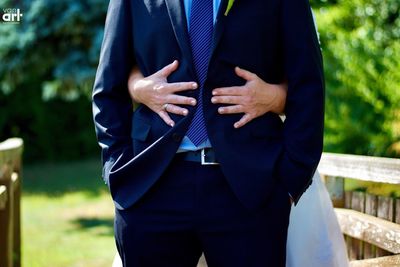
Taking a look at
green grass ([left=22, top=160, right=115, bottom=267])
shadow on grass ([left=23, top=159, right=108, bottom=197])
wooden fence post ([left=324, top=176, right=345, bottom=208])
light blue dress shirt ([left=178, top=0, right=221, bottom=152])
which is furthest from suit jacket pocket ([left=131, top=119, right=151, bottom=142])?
shadow on grass ([left=23, top=159, right=108, bottom=197])

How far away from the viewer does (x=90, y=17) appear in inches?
408

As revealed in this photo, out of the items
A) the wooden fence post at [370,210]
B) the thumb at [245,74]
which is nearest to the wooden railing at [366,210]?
the wooden fence post at [370,210]

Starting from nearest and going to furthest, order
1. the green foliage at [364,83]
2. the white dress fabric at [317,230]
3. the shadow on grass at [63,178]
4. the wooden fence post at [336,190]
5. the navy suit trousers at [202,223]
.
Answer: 1. the navy suit trousers at [202,223]
2. the white dress fabric at [317,230]
3. the wooden fence post at [336,190]
4. the green foliage at [364,83]
5. the shadow on grass at [63,178]

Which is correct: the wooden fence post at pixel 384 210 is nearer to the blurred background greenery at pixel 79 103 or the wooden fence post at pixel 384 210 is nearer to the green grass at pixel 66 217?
the blurred background greenery at pixel 79 103

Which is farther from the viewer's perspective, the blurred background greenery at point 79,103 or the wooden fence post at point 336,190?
the blurred background greenery at point 79,103

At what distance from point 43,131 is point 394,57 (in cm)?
984

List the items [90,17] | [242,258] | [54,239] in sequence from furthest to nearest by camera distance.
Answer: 1. [90,17]
2. [54,239]
3. [242,258]

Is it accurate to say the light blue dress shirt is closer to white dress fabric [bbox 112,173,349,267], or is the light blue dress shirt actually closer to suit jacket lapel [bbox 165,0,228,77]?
suit jacket lapel [bbox 165,0,228,77]

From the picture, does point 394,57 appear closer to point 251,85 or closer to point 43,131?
point 251,85

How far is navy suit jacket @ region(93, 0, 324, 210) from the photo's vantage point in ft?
7.79

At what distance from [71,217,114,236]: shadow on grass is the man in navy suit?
707cm

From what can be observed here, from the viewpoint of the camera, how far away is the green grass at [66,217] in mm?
8055

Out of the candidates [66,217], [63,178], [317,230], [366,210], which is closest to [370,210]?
[366,210]

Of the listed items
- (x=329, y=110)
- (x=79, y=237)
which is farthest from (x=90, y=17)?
(x=329, y=110)
